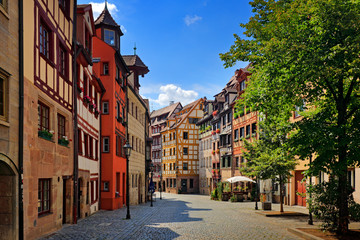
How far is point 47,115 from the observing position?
48.3 ft

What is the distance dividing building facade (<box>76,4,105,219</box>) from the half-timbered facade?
2236 millimetres

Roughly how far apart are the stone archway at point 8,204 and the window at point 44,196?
115 inches

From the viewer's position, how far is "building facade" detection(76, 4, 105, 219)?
19953 millimetres

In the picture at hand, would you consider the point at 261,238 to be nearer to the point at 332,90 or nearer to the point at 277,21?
the point at 332,90

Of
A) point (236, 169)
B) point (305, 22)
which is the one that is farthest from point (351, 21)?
point (236, 169)

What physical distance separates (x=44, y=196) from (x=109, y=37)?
64.7 feet

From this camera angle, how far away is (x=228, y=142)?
52219mm

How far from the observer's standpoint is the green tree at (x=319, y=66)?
39.1 ft

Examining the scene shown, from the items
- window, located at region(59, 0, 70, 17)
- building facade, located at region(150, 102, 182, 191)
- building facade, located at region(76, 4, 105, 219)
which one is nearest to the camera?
window, located at region(59, 0, 70, 17)

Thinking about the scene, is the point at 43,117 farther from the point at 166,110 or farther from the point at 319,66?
the point at 166,110

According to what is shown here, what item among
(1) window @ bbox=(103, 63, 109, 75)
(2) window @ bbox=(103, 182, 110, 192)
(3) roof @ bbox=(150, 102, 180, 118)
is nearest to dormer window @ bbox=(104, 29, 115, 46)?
(1) window @ bbox=(103, 63, 109, 75)

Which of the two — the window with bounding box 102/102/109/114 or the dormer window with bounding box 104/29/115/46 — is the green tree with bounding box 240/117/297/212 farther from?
the dormer window with bounding box 104/29/115/46

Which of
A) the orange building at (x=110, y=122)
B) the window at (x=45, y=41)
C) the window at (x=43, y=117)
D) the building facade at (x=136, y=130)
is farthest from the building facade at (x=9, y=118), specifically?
the building facade at (x=136, y=130)

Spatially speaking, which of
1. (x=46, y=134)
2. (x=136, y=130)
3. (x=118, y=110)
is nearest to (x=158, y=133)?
(x=136, y=130)
